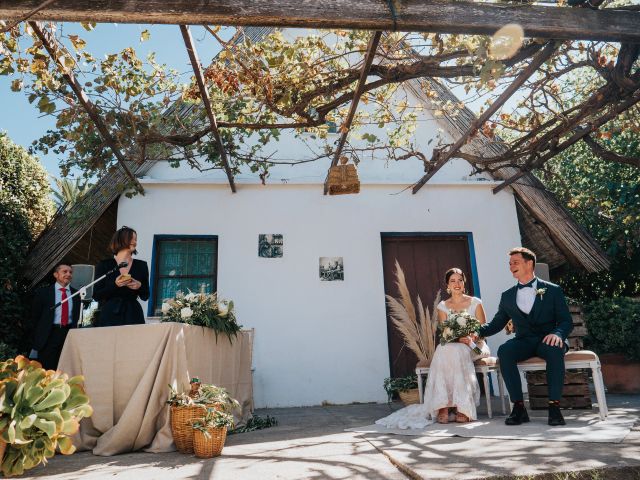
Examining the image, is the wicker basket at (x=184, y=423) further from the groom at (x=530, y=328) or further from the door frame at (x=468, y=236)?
the door frame at (x=468, y=236)

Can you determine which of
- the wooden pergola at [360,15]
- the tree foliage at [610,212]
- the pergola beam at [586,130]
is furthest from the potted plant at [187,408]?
the tree foliage at [610,212]

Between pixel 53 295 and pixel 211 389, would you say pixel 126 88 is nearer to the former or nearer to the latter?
pixel 53 295

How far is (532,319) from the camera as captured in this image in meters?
3.38

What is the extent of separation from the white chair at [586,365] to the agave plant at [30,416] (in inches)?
112

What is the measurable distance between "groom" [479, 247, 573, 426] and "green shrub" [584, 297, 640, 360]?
231 centimetres

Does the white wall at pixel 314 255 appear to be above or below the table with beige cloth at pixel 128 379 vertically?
above

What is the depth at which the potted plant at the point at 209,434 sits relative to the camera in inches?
94.4

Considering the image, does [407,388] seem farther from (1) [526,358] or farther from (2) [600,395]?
(2) [600,395]

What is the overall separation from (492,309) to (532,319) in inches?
79.8

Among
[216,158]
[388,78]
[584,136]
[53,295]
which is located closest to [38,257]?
[53,295]

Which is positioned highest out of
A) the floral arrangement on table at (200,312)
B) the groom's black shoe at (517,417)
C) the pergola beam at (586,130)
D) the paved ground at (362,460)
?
the pergola beam at (586,130)

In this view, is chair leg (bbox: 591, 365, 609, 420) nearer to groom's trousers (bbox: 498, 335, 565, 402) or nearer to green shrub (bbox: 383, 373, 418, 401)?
groom's trousers (bbox: 498, 335, 565, 402)

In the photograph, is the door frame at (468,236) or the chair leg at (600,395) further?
the door frame at (468,236)

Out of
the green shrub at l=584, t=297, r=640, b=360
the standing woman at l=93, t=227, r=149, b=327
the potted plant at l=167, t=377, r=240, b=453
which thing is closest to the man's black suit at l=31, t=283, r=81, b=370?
the standing woman at l=93, t=227, r=149, b=327
